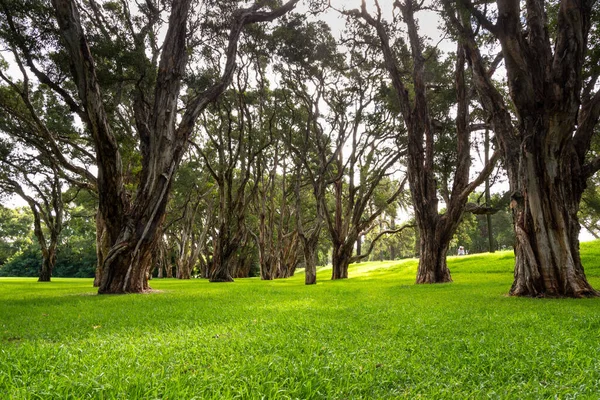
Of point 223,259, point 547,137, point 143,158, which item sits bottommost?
point 223,259

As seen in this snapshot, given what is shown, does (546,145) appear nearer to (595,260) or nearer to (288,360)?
(288,360)

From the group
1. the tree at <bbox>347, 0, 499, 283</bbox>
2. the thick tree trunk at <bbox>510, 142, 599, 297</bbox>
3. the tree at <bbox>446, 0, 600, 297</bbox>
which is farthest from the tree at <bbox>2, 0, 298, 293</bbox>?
the thick tree trunk at <bbox>510, 142, 599, 297</bbox>

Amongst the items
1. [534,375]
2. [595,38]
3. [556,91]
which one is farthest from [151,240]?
[595,38]

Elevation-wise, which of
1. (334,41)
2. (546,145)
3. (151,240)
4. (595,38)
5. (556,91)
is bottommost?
(151,240)

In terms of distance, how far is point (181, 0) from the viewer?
38.9 ft

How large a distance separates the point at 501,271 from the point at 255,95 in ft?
56.8

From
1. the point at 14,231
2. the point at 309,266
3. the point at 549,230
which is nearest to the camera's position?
the point at 549,230

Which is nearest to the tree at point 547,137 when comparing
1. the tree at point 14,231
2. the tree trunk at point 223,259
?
the tree trunk at point 223,259

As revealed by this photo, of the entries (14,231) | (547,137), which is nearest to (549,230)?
(547,137)

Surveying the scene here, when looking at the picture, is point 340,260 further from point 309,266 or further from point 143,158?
point 143,158

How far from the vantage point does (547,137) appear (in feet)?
27.5

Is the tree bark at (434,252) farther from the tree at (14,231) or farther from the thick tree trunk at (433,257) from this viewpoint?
the tree at (14,231)

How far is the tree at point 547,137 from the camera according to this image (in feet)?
26.8

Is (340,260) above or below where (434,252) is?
below
